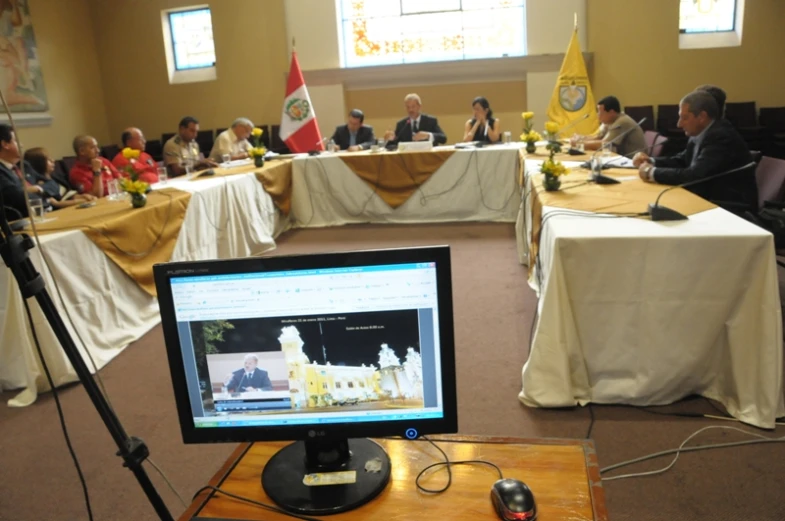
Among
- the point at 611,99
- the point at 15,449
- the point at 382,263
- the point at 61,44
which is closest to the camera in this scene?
the point at 382,263

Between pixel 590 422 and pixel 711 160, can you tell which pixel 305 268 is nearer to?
pixel 590 422

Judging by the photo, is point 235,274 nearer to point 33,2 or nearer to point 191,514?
point 191,514

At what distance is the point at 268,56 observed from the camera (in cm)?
800

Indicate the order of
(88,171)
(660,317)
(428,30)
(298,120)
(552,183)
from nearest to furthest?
(660,317) < (552,183) < (88,171) < (298,120) < (428,30)

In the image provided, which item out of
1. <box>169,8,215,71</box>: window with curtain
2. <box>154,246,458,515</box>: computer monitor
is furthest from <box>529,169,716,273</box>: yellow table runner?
<box>169,8,215,71</box>: window with curtain

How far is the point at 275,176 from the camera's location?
16.5 ft

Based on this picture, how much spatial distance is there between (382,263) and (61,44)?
28.1 ft

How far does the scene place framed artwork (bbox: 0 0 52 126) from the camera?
6605 mm

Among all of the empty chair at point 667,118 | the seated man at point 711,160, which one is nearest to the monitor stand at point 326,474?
the seated man at point 711,160

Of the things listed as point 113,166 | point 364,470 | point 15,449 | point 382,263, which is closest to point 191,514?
point 364,470

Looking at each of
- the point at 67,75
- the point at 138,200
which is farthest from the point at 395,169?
the point at 67,75

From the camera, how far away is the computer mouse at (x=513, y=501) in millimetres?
817

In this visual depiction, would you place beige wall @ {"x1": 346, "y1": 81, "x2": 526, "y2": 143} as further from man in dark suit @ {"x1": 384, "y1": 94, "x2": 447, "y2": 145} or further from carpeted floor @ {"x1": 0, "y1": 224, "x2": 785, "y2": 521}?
carpeted floor @ {"x1": 0, "y1": 224, "x2": 785, "y2": 521}

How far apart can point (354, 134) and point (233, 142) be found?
1.25 m
